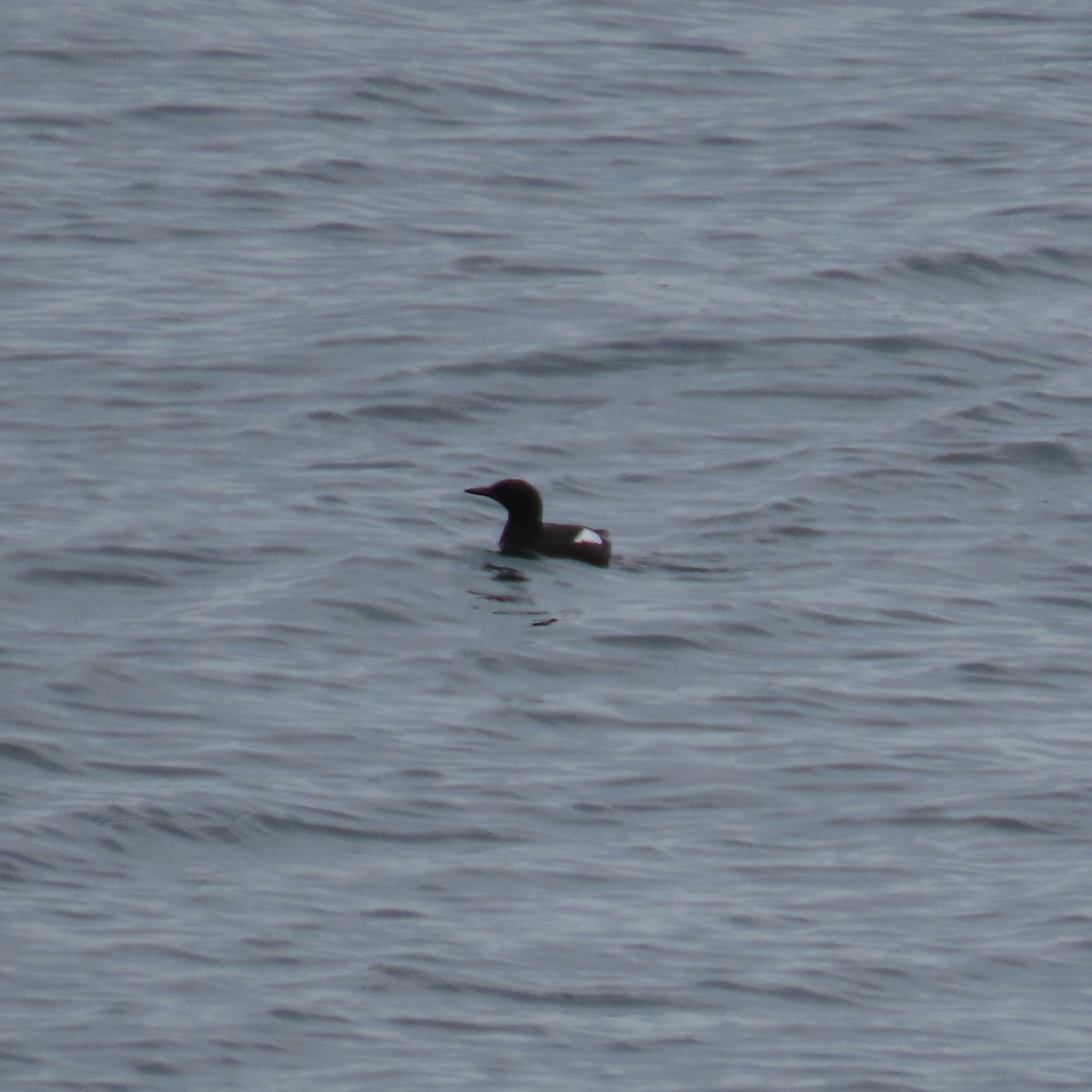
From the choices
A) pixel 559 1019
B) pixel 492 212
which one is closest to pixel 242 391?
pixel 492 212

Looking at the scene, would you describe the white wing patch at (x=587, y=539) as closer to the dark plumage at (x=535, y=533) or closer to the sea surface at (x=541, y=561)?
the dark plumage at (x=535, y=533)

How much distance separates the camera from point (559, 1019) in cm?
862

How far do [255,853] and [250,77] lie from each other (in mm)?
16021

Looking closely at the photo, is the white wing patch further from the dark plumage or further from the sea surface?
the sea surface

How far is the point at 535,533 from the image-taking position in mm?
14672

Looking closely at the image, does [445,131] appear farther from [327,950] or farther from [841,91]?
[327,950]

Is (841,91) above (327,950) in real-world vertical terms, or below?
above

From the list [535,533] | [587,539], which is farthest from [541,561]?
[587,539]

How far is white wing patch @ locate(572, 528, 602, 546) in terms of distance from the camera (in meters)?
14.5

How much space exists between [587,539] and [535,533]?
308mm

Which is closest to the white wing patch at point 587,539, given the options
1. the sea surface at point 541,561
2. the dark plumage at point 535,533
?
the dark plumage at point 535,533

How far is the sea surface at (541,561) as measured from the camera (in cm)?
882

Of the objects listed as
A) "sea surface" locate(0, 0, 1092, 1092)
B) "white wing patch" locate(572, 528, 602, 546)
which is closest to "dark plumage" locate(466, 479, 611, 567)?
"white wing patch" locate(572, 528, 602, 546)

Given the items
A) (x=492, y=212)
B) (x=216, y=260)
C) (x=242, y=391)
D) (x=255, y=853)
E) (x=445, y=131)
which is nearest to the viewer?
(x=255, y=853)
